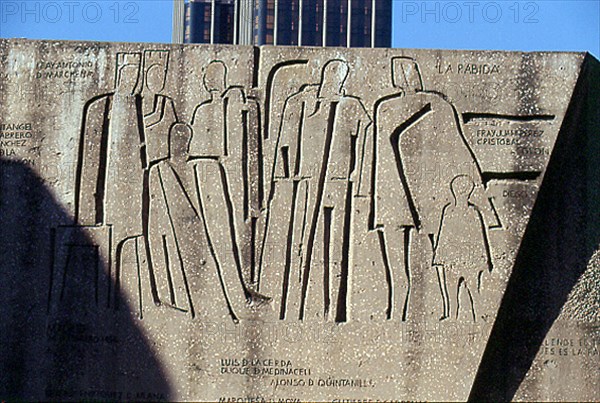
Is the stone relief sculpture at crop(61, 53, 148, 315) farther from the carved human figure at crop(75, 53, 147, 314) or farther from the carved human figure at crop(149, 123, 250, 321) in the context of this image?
the carved human figure at crop(149, 123, 250, 321)

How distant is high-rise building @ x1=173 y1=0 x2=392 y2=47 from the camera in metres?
63.8

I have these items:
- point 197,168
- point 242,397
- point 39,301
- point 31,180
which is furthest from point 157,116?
point 242,397

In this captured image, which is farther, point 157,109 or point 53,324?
point 157,109

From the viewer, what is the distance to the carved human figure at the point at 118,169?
8570 mm

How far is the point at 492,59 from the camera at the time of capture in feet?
28.3

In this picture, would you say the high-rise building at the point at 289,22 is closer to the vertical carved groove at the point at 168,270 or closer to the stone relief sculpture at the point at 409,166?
the stone relief sculpture at the point at 409,166

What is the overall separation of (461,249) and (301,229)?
1.24 metres

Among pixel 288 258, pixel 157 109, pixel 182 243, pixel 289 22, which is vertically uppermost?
pixel 289 22

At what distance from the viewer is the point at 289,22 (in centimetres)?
6456

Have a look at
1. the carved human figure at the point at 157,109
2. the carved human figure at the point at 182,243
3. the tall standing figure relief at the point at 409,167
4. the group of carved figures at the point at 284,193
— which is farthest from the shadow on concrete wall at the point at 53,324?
the tall standing figure relief at the point at 409,167

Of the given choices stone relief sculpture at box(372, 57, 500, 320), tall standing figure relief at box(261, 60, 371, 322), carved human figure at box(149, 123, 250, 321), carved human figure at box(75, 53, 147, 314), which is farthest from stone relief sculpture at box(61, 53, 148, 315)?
stone relief sculpture at box(372, 57, 500, 320)

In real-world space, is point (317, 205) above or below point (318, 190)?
below

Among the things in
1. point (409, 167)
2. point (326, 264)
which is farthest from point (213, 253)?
point (409, 167)

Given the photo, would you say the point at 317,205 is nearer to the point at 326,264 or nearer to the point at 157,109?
the point at 326,264
